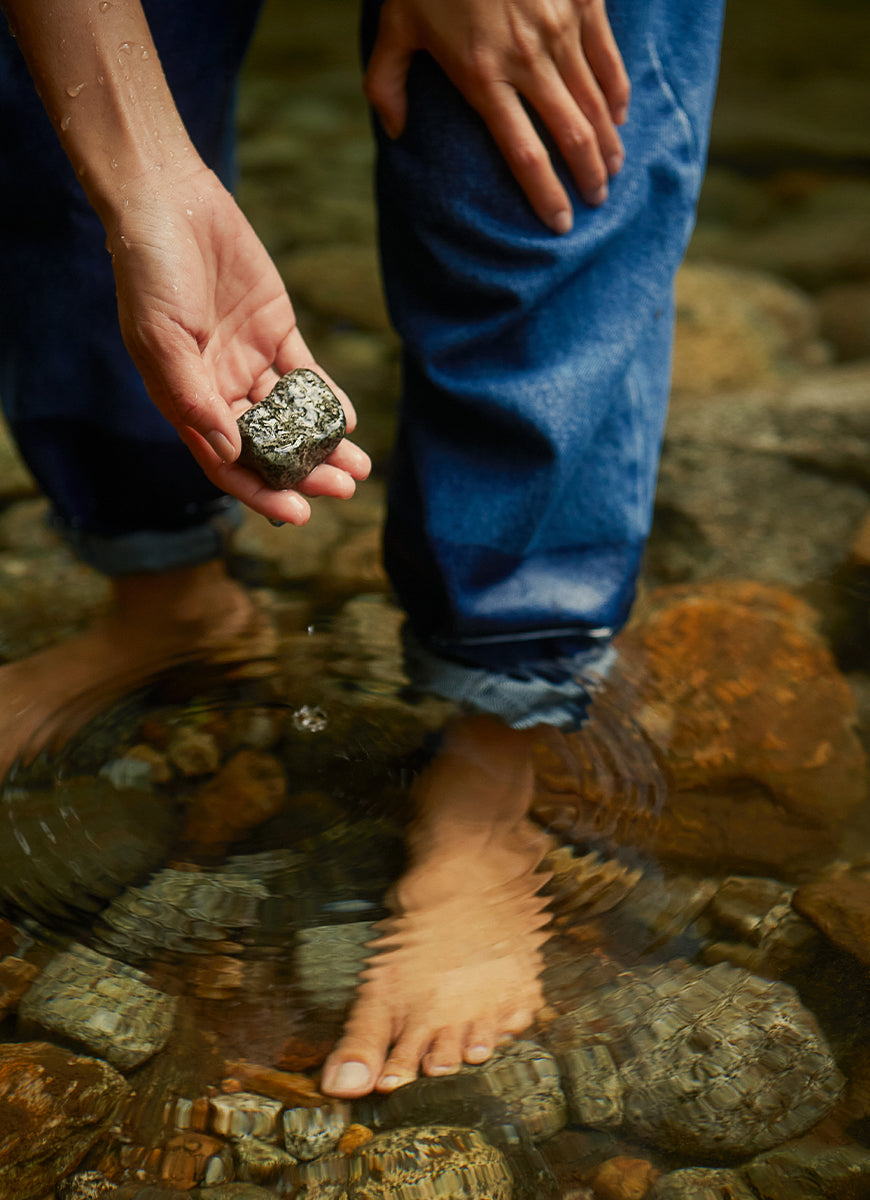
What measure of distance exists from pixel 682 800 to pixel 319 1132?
64 cm

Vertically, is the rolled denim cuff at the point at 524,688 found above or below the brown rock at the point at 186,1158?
above

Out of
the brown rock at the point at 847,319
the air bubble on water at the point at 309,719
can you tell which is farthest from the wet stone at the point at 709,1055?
the brown rock at the point at 847,319

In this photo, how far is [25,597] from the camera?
5.90 feet

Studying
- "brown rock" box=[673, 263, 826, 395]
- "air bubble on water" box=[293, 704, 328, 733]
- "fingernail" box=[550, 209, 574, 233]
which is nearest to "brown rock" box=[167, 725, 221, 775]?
"air bubble on water" box=[293, 704, 328, 733]

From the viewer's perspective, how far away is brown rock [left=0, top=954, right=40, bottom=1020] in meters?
1.16

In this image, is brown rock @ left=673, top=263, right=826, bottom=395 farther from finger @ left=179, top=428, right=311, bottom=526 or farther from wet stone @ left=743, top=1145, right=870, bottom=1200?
wet stone @ left=743, top=1145, right=870, bottom=1200

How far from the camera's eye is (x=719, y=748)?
152cm

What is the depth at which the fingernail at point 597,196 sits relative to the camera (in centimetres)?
124

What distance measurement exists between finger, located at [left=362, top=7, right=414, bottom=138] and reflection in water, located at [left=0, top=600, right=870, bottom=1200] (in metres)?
0.79

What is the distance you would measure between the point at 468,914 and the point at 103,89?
3.27 ft

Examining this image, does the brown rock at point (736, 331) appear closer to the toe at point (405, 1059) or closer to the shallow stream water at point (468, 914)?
the shallow stream water at point (468, 914)

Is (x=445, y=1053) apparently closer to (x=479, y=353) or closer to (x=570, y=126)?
(x=479, y=353)

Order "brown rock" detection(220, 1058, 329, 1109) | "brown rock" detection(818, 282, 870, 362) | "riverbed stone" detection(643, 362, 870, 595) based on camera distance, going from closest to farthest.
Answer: "brown rock" detection(220, 1058, 329, 1109) < "riverbed stone" detection(643, 362, 870, 595) < "brown rock" detection(818, 282, 870, 362)

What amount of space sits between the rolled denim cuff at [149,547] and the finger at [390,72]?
743mm
